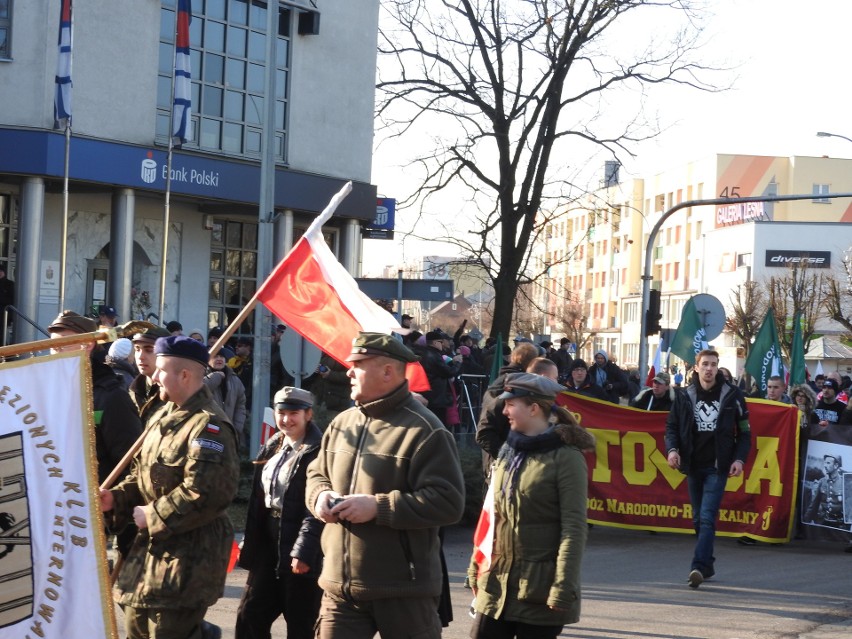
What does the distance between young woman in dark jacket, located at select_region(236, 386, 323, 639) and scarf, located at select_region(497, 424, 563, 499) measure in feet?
3.72

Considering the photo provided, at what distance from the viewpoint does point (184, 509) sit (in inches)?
198

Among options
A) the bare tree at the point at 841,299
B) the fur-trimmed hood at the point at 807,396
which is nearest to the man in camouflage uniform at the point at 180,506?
the fur-trimmed hood at the point at 807,396

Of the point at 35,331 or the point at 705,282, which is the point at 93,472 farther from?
the point at 705,282

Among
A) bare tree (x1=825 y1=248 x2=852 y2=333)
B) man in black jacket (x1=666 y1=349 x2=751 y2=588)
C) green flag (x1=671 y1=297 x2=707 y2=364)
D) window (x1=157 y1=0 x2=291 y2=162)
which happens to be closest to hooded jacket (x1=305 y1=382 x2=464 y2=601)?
man in black jacket (x1=666 y1=349 x2=751 y2=588)

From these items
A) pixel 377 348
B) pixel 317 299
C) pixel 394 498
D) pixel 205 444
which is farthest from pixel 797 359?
pixel 205 444

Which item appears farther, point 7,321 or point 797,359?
point 797,359

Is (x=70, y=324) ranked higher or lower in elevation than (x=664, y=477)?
higher

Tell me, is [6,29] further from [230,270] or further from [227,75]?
[230,270]

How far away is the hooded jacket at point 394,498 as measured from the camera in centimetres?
501

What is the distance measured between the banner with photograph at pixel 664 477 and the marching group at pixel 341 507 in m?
7.15

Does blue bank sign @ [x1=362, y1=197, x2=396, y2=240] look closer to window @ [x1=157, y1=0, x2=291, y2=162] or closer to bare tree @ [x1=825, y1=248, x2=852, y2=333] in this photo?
window @ [x1=157, y1=0, x2=291, y2=162]

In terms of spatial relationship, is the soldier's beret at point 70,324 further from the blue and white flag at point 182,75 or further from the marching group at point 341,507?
the blue and white flag at point 182,75

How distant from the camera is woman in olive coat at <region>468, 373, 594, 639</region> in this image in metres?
5.56

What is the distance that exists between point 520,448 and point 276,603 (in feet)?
5.80
